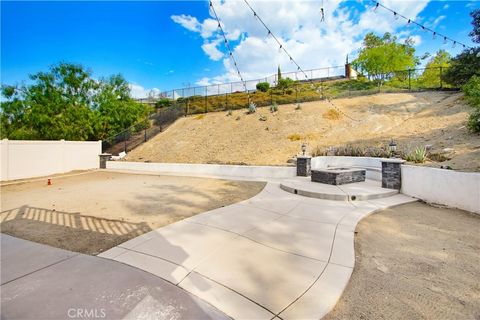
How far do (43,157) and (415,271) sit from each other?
18026 millimetres

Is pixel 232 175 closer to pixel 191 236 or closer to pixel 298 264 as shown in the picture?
pixel 191 236

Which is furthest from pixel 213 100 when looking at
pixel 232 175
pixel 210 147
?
pixel 232 175

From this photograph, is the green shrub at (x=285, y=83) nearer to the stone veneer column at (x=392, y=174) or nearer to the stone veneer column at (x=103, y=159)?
the stone veneer column at (x=103, y=159)

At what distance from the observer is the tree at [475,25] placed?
479 inches

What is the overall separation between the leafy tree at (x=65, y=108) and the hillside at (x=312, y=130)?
3504 mm

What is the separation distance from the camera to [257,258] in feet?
10.6

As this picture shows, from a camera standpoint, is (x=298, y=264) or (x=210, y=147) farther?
(x=210, y=147)

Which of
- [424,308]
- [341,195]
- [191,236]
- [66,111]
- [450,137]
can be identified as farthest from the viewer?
[66,111]

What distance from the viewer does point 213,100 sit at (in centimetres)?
2788

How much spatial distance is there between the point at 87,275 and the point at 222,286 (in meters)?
1.66

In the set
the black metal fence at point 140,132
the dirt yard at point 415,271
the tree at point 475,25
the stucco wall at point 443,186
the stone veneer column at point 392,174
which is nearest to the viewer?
the dirt yard at point 415,271

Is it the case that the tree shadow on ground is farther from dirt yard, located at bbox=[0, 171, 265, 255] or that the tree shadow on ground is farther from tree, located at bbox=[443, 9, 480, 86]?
tree, located at bbox=[443, 9, 480, 86]
